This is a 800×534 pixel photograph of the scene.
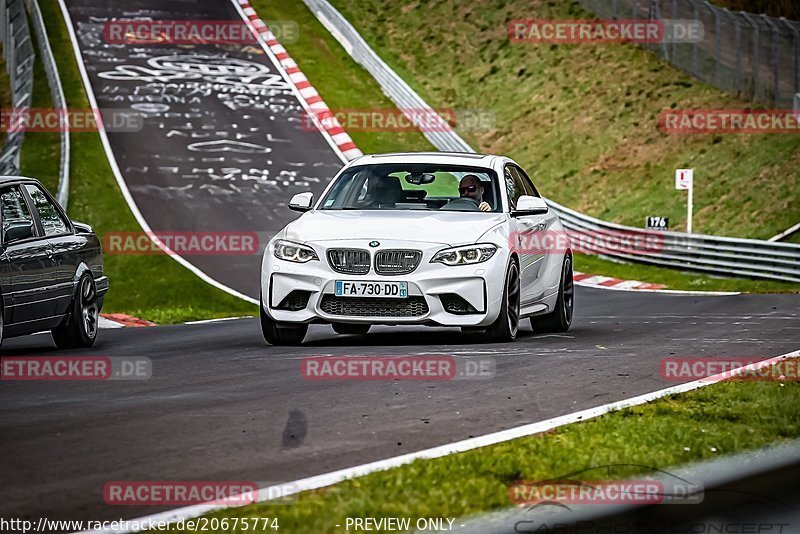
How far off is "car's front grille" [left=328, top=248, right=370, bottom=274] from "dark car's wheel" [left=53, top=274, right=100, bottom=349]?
2430 mm

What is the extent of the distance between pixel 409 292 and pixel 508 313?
1.01 metres

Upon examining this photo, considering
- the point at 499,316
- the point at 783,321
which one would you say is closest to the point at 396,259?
the point at 499,316

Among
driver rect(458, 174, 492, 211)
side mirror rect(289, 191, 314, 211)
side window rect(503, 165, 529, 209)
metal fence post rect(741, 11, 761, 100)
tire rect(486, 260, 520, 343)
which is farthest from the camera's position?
metal fence post rect(741, 11, 761, 100)

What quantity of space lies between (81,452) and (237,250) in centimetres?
2096

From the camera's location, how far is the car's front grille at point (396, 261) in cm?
1155

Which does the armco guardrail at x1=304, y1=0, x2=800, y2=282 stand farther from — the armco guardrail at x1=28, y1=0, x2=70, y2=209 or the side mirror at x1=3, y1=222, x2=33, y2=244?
the side mirror at x1=3, y1=222, x2=33, y2=244

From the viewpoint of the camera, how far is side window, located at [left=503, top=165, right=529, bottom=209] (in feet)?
42.8

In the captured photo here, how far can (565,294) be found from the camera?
13891mm

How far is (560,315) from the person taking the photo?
13.7 m

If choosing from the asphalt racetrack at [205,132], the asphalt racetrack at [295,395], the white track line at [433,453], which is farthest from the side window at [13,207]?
the asphalt racetrack at [205,132]

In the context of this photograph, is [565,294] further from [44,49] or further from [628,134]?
[44,49]

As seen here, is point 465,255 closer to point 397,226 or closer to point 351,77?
point 397,226

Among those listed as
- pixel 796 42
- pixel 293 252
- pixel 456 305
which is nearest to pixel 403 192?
pixel 293 252

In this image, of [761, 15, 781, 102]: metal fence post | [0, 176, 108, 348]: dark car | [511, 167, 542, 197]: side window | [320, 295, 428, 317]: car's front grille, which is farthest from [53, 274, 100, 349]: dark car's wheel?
[761, 15, 781, 102]: metal fence post
